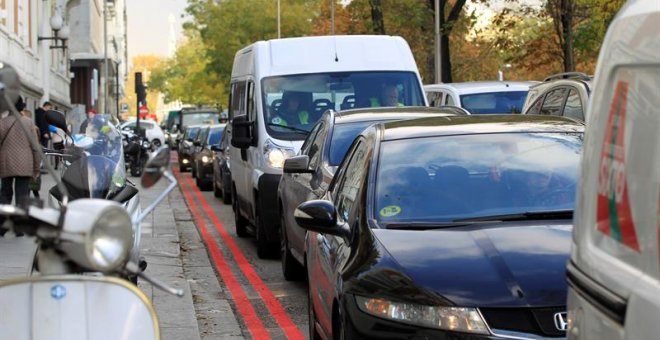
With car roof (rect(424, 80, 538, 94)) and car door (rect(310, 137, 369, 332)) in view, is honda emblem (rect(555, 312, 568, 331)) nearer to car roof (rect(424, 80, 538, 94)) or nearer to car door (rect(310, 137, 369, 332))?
car door (rect(310, 137, 369, 332))

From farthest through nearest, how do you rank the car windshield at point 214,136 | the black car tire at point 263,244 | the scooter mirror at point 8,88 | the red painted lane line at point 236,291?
the car windshield at point 214,136
the black car tire at point 263,244
the red painted lane line at point 236,291
the scooter mirror at point 8,88

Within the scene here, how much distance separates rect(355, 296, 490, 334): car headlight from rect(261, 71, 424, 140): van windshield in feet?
30.3

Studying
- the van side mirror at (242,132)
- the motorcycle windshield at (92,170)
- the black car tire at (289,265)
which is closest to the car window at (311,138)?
the black car tire at (289,265)

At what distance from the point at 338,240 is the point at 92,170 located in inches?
64.3

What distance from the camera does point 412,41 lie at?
44.8m

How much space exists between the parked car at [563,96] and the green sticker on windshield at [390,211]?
7.23 m

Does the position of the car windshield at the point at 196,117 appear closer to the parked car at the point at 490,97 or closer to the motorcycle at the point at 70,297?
the parked car at the point at 490,97

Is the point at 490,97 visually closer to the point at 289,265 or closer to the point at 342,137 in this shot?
the point at 289,265

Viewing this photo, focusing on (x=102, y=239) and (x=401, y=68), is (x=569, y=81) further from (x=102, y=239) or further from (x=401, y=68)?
(x=102, y=239)

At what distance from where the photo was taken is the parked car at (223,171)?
2265 centimetres

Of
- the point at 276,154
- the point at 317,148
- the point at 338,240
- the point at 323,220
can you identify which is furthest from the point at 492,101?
the point at 323,220

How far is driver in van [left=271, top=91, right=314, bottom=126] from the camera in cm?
1493

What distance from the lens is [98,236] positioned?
13.2 ft

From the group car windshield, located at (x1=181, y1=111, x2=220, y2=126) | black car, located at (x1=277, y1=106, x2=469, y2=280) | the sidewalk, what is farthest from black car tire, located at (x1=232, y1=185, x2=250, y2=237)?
car windshield, located at (x1=181, y1=111, x2=220, y2=126)
